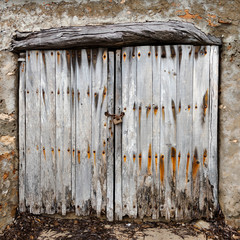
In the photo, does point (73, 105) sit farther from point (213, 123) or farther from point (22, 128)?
point (213, 123)

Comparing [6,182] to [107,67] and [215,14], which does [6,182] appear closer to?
[107,67]

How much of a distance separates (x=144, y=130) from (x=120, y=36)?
963mm

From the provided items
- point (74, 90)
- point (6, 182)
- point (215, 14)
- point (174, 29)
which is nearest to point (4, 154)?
point (6, 182)

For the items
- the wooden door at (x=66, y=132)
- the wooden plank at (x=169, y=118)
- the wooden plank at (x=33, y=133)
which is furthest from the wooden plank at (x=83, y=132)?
the wooden plank at (x=169, y=118)

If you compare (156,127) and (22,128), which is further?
(22,128)

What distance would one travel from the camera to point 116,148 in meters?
2.26

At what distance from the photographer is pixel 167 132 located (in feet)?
7.16

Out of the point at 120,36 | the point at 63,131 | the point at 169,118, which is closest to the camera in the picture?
the point at 120,36

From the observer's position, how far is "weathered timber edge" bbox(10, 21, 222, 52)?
80.7 inches

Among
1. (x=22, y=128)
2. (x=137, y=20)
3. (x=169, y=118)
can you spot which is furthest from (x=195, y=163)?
(x=22, y=128)

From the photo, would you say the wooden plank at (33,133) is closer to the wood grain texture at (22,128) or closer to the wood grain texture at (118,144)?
the wood grain texture at (22,128)

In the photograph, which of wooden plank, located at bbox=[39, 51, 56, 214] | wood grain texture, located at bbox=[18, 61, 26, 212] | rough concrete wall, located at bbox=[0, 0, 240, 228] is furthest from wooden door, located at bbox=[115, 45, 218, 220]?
wood grain texture, located at bbox=[18, 61, 26, 212]

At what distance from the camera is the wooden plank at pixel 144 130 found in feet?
7.16

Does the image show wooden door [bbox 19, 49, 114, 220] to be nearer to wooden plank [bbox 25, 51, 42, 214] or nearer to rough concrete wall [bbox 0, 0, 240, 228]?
wooden plank [bbox 25, 51, 42, 214]
